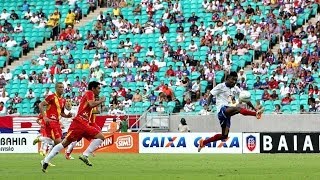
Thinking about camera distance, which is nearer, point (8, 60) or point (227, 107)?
point (227, 107)

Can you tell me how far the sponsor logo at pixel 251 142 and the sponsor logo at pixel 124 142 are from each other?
4764 mm

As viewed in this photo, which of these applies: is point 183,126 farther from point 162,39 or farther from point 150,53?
point 162,39

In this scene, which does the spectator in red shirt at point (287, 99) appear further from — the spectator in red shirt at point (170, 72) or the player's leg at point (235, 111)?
the player's leg at point (235, 111)

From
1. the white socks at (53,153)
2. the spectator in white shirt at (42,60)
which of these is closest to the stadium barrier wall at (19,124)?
the spectator in white shirt at (42,60)

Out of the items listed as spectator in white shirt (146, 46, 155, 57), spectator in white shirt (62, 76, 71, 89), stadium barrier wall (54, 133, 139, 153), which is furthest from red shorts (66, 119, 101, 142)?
spectator in white shirt (62, 76, 71, 89)

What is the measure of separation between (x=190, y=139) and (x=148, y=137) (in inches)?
71.0

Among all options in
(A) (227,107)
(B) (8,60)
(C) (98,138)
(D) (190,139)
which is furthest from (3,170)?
(B) (8,60)

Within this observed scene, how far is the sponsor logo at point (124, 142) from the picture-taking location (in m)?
38.0

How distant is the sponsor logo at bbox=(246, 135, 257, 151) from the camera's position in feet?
118

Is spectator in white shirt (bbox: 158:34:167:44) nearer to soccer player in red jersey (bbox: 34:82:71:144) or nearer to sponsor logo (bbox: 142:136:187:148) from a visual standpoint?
sponsor logo (bbox: 142:136:187:148)

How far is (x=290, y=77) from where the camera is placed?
39.7m

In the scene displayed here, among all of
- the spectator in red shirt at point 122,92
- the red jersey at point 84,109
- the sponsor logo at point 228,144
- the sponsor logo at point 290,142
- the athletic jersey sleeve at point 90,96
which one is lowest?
the sponsor logo at point 228,144

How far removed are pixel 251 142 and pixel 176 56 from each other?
29.8ft

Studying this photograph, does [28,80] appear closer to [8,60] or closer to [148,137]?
[8,60]
